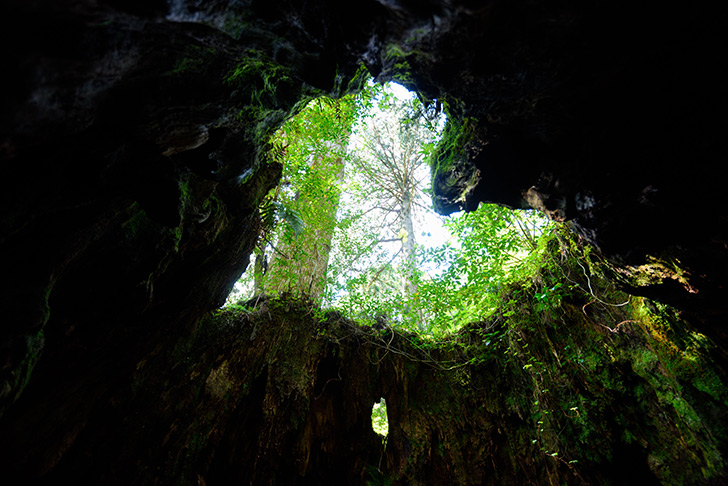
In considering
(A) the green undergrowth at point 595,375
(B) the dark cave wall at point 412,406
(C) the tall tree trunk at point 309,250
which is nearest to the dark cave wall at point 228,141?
(B) the dark cave wall at point 412,406

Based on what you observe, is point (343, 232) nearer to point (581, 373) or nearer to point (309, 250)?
point (309, 250)

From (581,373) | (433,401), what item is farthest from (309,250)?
(581,373)

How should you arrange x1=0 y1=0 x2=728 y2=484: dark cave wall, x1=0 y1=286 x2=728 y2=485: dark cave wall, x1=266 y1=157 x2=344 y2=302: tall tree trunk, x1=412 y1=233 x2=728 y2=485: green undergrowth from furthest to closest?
x1=266 y1=157 x2=344 y2=302: tall tree trunk, x1=0 y1=286 x2=728 y2=485: dark cave wall, x1=412 y1=233 x2=728 y2=485: green undergrowth, x1=0 y1=0 x2=728 y2=484: dark cave wall

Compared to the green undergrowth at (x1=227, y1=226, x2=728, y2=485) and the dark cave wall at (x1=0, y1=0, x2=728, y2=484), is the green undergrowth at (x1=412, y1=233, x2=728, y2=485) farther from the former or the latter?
the dark cave wall at (x1=0, y1=0, x2=728, y2=484)

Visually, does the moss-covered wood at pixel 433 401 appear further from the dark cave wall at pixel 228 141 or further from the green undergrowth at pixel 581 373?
the dark cave wall at pixel 228 141

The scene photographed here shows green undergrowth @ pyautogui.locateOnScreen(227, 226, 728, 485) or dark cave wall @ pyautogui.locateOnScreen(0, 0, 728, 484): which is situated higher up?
dark cave wall @ pyautogui.locateOnScreen(0, 0, 728, 484)

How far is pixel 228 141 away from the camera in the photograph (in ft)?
8.93

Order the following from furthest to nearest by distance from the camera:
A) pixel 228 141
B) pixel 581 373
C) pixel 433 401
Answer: pixel 433 401
pixel 581 373
pixel 228 141

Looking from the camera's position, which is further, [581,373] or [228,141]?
[581,373]

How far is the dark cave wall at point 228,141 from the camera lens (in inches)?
62.0

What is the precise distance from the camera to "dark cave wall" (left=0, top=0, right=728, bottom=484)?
1575mm

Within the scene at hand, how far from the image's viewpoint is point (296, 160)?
18.1 feet

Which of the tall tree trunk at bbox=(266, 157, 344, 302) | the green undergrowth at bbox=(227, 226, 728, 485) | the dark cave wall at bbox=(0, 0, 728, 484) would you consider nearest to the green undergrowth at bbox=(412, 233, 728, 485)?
the green undergrowth at bbox=(227, 226, 728, 485)

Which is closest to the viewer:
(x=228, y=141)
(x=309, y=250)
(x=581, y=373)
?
(x=228, y=141)
